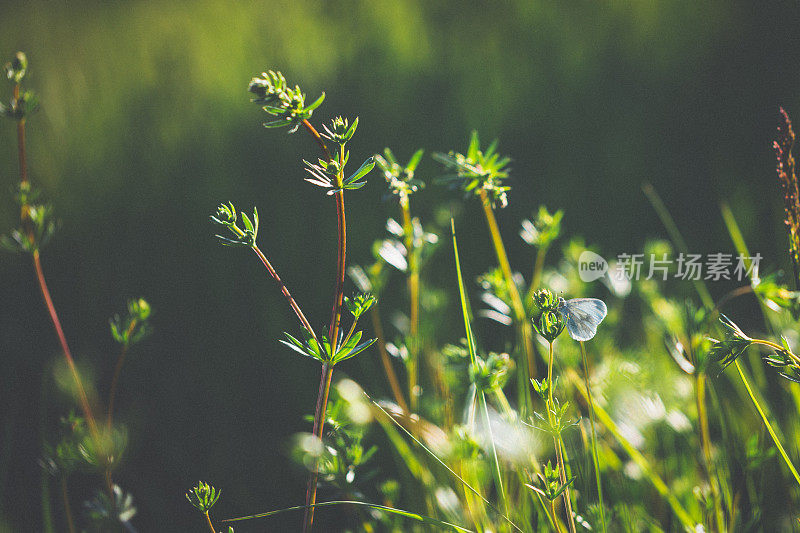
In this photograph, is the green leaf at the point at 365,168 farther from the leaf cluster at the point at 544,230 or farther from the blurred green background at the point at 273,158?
the blurred green background at the point at 273,158

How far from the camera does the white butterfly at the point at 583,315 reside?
44 centimetres

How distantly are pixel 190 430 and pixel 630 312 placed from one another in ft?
2.94

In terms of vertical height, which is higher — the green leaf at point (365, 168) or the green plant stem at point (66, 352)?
the green leaf at point (365, 168)

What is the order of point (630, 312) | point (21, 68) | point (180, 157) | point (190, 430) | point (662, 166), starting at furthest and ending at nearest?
point (180, 157) → point (662, 166) → point (630, 312) → point (190, 430) → point (21, 68)

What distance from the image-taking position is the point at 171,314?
1.17 metres

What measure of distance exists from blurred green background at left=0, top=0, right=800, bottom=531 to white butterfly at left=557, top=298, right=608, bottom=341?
598 millimetres

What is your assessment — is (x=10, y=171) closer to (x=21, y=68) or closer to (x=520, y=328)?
(x=21, y=68)

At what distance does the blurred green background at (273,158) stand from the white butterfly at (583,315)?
1.96ft

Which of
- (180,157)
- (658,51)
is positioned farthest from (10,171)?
(658,51)

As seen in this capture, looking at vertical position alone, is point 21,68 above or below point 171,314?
above

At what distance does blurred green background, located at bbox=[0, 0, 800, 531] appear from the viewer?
99cm
